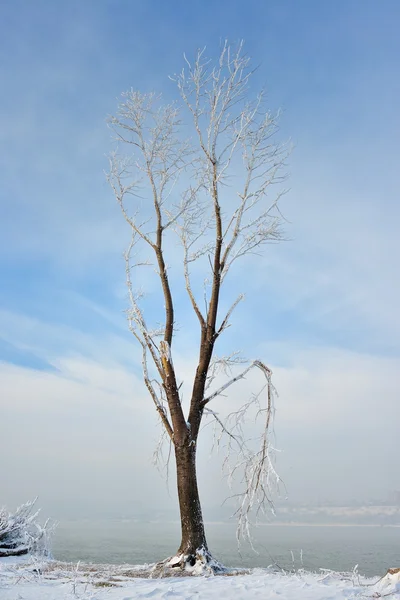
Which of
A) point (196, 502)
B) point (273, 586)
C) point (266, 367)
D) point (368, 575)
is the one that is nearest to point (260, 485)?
point (196, 502)

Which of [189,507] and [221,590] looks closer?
[221,590]

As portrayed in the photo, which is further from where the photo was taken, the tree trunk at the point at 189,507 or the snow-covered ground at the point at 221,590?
the tree trunk at the point at 189,507

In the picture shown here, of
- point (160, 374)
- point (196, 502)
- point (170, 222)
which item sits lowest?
point (196, 502)

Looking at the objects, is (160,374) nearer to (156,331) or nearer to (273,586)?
(156,331)

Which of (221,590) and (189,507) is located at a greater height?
(189,507)

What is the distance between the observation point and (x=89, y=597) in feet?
17.8

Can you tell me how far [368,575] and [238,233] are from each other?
690 centimetres

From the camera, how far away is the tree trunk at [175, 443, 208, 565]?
9234 mm

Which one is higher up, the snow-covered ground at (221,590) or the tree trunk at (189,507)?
the tree trunk at (189,507)

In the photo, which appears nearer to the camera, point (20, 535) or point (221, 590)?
point (221, 590)

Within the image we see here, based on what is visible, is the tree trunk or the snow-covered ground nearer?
the snow-covered ground

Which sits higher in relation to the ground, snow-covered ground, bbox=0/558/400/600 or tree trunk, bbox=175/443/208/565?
tree trunk, bbox=175/443/208/565

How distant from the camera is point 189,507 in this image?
9641 millimetres

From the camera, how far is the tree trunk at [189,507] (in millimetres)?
9234
